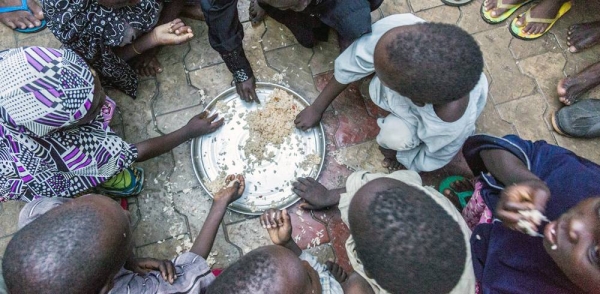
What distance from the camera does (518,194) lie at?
1.55 m

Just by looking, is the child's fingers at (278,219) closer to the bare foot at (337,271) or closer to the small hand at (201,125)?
the bare foot at (337,271)

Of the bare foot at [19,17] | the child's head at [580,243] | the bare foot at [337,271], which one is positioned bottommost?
the bare foot at [337,271]

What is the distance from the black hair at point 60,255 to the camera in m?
1.45

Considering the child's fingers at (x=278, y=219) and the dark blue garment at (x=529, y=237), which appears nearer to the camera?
the dark blue garment at (x=529, y=237)

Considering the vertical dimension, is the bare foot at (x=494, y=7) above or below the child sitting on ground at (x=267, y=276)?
above

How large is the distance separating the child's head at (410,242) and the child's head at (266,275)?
0.24m

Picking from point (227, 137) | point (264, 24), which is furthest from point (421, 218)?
point (264, 24)

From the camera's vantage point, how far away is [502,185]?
1.84 m

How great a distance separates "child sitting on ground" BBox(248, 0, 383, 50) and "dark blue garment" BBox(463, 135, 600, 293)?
774 mm

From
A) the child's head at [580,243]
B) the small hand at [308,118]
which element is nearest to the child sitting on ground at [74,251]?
the small hand at [308,118]

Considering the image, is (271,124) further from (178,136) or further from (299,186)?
(178,136)

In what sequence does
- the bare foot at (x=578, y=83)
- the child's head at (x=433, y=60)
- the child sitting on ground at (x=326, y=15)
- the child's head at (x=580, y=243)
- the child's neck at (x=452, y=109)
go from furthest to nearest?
the bare foot at (x=578, y=83) → the child sitting on ground at (x=326, y=15) → the child's neck at (x=452, y=109) → the child's head at (x=433, y=60) → the child's head at (x=580, y=243)

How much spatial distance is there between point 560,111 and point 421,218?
1.69 meters

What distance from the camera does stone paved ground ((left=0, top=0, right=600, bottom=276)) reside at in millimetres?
2459
